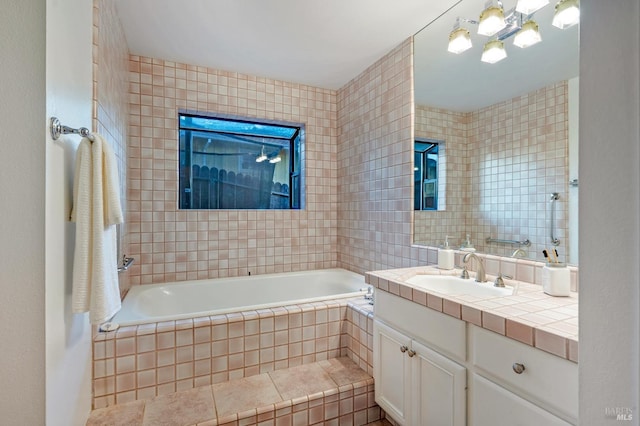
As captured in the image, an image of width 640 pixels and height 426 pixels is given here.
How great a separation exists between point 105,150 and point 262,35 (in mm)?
1525

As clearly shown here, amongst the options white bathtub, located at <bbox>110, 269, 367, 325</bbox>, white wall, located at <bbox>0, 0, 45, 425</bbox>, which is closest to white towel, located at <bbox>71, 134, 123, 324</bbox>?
white wall, located at <bbox>0, 0, 45, 425</bbox>

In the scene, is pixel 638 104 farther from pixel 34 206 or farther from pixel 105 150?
pixel 105 150

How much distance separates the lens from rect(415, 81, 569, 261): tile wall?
1.38 metres

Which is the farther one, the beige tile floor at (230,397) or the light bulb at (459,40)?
the light bulb at (459,40)

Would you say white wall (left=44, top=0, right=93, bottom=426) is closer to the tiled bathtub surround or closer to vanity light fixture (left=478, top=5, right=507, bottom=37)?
the tiled bathtub surround

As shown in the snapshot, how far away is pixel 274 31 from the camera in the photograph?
2213 mm

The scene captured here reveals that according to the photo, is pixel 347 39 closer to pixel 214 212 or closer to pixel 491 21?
pixel 491 21

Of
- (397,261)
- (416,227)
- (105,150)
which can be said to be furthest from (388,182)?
(105,150)

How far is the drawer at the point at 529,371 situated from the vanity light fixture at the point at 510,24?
4.55 feet

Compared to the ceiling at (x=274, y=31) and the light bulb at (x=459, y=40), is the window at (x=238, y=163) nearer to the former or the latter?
the ceiling at (x=274, y=31)

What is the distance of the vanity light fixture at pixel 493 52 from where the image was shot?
5.43 feet

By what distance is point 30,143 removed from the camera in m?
0.96

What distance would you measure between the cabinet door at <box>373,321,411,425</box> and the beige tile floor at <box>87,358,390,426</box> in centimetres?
20

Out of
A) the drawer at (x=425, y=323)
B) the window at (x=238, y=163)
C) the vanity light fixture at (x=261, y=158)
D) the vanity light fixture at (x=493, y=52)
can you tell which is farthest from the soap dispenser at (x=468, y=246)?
the vanity light fixture at (x=261, y=158)
